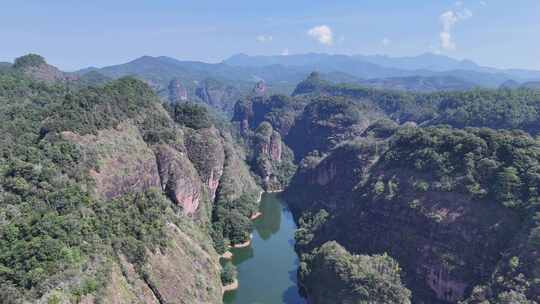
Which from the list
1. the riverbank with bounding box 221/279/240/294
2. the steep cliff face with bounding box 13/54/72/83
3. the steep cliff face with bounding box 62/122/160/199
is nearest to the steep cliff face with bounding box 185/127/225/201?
the steep cliff face with bounding box 62/122/160/199

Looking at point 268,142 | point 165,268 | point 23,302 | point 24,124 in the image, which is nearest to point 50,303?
point 23,302

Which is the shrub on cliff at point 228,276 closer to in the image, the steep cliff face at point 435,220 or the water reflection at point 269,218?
the steep cliff face at point 435,220

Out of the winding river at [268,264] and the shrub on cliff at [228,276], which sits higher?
the shrub on cliff at [228,276]

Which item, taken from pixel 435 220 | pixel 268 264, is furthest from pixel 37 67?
pixel 435 220

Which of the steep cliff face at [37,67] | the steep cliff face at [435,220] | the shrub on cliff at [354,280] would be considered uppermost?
the steep cliff face at [37,67]

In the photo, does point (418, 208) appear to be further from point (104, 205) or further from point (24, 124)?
point (24, 124)

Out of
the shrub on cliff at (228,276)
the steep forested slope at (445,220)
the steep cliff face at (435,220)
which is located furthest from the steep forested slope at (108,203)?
the steep cliff face at (435,220)

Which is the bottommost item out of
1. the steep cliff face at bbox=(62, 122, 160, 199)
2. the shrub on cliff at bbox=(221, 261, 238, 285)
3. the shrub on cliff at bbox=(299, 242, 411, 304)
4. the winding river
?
the winding river

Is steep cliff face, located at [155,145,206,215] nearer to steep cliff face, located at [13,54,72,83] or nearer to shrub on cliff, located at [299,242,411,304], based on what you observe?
shrub on cliff, located at [299,242,411,304]
